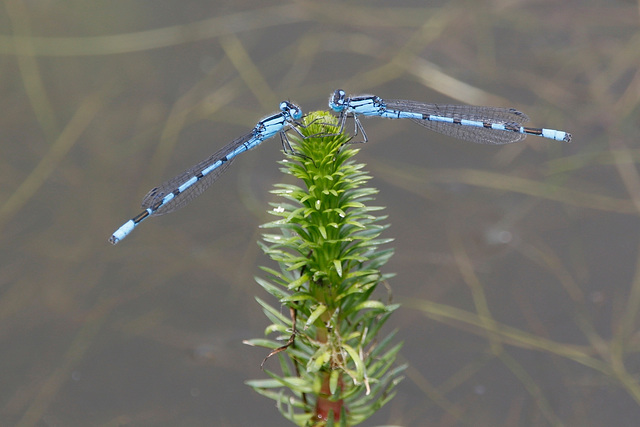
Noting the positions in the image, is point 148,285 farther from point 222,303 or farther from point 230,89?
point 230,89

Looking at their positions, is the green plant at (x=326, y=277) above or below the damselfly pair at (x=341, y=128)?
below

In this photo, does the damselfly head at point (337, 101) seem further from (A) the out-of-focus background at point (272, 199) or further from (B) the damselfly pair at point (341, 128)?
(A) the out-of-focus background at point (272, 199)

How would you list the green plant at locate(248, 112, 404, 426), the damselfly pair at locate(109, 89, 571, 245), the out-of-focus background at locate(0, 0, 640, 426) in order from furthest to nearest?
the out-of-focus background at locate(0, 0, 640, 426)
the damselfly pair at locate(109, 89, 571, 245)
the green plant at locate(248, 112, 404, 426)

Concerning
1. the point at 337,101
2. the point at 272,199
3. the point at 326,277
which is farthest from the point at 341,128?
the point at 272,199

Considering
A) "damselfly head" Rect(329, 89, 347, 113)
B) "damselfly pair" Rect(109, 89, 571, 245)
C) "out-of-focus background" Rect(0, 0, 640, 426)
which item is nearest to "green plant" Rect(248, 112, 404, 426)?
"damselfly pair" Rect(109, 89, 571, 245)

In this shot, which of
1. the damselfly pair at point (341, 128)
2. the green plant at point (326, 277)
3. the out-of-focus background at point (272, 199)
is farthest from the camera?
the out-of-focus background at point (272, 199)

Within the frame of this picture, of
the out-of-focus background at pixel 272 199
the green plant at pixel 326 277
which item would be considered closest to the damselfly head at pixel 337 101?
the green plant at pixel 326 277

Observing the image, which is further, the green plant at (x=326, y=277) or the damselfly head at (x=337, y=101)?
the damselfly head at (x=337, y=101)

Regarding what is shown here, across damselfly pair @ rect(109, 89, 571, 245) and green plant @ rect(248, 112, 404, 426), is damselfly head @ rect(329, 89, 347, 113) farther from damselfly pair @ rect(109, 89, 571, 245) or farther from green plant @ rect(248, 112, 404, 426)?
green plant @ rect(248, 112, 404, 426)
